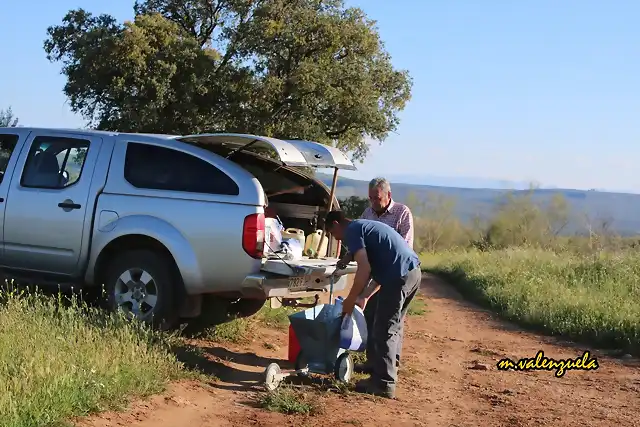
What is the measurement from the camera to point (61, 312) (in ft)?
22.1

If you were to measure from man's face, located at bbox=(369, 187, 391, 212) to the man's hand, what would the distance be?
4.25 feet

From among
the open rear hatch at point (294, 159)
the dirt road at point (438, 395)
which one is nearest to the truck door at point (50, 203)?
the open rear hatch at point (294, 159)

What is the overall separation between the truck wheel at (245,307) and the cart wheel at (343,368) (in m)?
1.87

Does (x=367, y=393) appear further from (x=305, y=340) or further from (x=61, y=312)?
(x=61, y=312)

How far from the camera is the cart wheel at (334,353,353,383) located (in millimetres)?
6891

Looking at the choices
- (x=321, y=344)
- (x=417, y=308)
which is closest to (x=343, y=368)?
(x=321, y=344)

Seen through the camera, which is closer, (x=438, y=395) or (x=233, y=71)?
(x=438, y=395)

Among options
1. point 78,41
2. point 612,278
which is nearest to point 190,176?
point 612,278

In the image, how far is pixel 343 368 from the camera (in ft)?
22.7

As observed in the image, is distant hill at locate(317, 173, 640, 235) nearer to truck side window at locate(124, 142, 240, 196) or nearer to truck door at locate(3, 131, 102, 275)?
truck door at locate(3, 131, 102, 275)

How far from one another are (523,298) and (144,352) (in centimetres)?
802

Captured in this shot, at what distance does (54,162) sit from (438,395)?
4.34 metres

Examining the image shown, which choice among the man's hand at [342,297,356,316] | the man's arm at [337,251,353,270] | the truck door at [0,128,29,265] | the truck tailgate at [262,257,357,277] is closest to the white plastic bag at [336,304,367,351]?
the man's hand at [342,297,356,316]

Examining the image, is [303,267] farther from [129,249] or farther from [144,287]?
[129,249]
